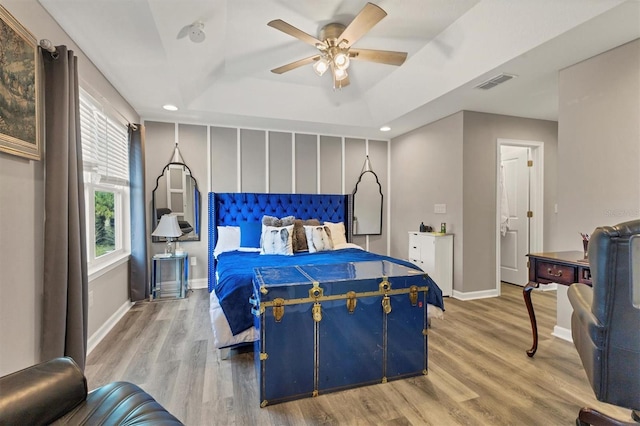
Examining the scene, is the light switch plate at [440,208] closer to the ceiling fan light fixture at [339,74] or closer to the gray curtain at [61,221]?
the ceiling fan light fixture at [339,74]

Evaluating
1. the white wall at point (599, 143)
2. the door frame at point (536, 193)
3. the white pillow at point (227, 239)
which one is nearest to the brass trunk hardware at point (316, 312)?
the white pillow at point (227, 239)

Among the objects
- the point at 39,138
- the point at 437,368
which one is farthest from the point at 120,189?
the point at 437,368

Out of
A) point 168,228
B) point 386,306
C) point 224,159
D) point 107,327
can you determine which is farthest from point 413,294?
point 224,159

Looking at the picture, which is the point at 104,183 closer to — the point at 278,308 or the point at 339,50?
the point at 278,308

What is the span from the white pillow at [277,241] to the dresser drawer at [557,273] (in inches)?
99.0

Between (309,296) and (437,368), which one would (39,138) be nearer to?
(309,296)

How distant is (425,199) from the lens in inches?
181

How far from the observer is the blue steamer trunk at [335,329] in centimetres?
183

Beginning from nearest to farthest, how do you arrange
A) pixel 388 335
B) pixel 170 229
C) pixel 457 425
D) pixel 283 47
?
pixel 457 425, pixel 388 335, pixel 283 47, pixel 170 229

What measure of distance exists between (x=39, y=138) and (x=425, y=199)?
4396 mm

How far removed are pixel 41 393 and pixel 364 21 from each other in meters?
2.64

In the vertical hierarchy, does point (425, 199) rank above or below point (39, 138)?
below

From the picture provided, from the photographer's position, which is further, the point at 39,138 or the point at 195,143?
the point at 195,143

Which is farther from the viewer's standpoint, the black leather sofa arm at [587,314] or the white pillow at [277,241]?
the white pillow at [277,241]
